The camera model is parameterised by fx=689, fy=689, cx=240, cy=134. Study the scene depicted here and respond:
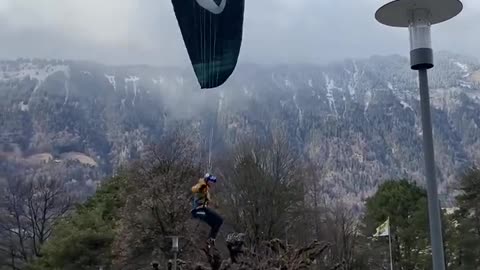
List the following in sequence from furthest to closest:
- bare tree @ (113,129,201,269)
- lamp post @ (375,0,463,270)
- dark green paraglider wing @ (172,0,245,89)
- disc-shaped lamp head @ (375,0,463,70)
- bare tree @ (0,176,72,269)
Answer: bare tree @ (0,176,72,269) → bare tree @ (113,129,201,269) → dark green paraglider wing @ (172,0,245,89) → disc-shaped lamp head @ (375,0,463,70) → lamp post @ (375,0,463,270)

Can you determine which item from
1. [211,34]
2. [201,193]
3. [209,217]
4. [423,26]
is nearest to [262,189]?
[209,217]

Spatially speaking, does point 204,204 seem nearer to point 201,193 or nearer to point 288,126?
point 201,193

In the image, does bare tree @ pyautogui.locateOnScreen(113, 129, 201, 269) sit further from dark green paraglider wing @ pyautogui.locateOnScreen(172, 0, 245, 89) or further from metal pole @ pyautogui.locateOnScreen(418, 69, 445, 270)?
metal pole @ pyautogui.locateOnScreen(418, 69, 445, 270)

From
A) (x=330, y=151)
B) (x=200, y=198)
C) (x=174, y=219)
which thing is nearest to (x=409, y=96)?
(x=330, y=151)

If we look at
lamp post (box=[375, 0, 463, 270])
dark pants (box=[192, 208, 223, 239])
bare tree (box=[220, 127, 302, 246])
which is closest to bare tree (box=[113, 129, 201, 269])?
bare tree (box=[220, 127, 302, 246])

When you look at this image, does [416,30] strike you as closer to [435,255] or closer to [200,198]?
[435,255]

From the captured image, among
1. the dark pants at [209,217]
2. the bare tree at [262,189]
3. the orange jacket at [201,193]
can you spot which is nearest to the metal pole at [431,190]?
the orange jacket at [201,193]
